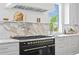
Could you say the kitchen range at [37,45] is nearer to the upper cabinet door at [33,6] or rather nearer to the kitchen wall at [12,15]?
the kitchen wall at [12,15]

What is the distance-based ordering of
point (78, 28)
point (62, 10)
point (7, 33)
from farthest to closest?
point (78, 28) < point (62, 10) < point (7, 33)

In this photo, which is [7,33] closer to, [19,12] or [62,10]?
[19,12]

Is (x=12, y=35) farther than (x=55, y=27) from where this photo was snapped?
No

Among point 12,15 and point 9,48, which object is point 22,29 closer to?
point 12,15

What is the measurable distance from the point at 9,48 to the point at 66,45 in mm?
1141

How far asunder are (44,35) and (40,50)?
1.01 ft

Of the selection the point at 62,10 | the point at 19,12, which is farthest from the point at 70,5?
the point at 19,12

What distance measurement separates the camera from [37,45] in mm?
2027

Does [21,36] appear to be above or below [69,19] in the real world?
below

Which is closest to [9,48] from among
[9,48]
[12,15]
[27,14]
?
[9,48]

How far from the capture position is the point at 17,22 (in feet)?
7.00

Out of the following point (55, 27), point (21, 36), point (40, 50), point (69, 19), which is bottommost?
point (40, 50)

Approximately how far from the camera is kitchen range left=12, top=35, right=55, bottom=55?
6.20 ft

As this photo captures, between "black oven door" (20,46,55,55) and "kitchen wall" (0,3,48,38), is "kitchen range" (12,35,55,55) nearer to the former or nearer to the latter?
"black oven door" (20,46,55,55)
